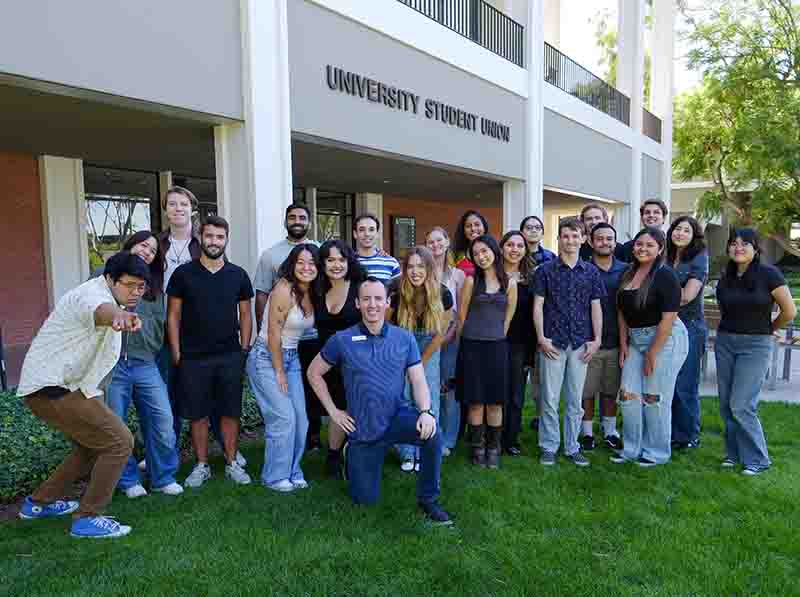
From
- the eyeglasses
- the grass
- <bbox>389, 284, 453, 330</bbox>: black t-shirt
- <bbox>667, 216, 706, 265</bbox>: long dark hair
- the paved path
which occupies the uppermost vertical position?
<bbox>667, 216, 706, 265</bbox>: long dark hair

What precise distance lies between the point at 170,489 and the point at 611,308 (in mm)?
3410

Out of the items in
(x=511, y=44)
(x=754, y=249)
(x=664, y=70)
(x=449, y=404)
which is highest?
(x=664, y=70)

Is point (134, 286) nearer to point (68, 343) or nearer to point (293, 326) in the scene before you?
point (68, 343)

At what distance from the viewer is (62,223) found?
8953mm

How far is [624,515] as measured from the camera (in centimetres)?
364

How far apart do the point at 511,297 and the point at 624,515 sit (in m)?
1.59

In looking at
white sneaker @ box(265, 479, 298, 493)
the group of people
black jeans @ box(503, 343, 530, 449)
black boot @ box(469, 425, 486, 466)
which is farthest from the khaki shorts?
white sneaker @ box(265, 479, 298, 493)

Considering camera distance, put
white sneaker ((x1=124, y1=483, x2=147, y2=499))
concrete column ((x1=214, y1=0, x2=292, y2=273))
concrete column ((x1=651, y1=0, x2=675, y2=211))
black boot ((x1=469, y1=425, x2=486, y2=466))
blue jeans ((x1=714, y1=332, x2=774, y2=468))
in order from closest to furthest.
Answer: white sneaker ((x1=124, y1=483, x2=147, y2=499)), blue jeans ((x1=714, y1=332, x2=774, y2=468)), black boot ((x1=469, y1=425, x2=486, y2=466)), concrete column ((x1=214, y1=0, x2=292, y2=273)), concrete column ((x1=651, y1=0, x2=675, y2=211))

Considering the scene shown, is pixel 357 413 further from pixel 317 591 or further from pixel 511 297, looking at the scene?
pixel 511 297

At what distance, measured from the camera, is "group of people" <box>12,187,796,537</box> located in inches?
140

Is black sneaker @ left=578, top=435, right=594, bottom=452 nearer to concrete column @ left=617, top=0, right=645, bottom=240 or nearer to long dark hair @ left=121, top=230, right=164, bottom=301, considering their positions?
long dark hair @ left=121, top=230, right=164, bottom=301

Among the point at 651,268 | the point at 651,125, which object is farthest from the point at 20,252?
the point at 651,125

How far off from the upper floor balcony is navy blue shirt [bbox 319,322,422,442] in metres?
5.78

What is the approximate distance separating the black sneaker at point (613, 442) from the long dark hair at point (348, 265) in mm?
2471
